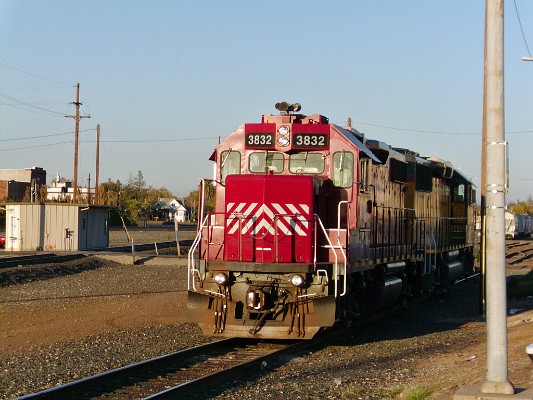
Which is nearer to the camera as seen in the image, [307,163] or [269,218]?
[269,218]

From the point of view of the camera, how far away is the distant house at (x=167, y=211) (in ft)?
424

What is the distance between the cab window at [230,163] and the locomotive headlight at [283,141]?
816 mm

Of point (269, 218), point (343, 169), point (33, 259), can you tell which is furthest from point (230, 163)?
point (33, 259)

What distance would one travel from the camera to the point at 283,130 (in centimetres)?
1301

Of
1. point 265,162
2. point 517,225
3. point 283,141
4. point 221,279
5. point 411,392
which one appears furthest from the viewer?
point 517,225

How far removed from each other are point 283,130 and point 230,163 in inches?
45.4

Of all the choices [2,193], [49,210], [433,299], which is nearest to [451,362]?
[433,299]

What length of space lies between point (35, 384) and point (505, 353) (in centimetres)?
544

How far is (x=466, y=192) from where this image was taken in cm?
2616

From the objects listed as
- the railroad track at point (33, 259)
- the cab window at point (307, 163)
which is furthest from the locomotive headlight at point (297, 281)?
the railroad track at point (33, 259)

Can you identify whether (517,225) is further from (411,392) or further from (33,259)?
(411,392)

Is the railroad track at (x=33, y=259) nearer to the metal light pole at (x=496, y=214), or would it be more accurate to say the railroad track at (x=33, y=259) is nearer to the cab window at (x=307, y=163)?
the cab window at (x=307, y=163)

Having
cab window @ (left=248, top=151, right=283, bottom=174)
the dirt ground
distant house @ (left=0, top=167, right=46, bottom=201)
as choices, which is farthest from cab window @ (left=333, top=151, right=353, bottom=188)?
distant house @ (left=0, top=167, right=46, bottom=201)

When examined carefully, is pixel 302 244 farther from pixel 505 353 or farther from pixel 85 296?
pixel 85 296
